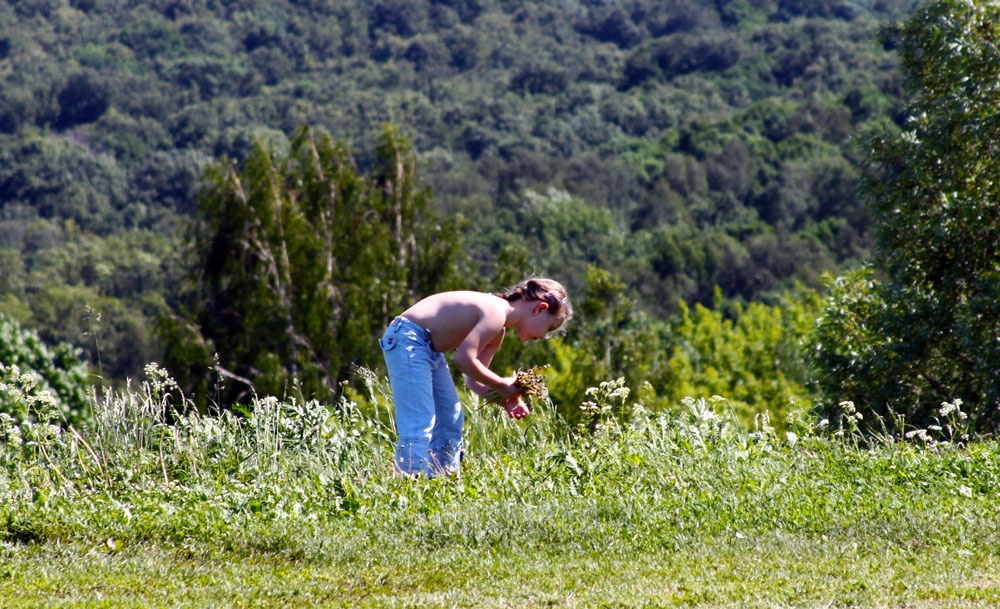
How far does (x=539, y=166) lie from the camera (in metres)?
81.9

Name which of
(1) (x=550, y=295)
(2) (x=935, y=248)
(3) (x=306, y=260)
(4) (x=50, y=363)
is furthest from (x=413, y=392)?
(3) (x=306, y=260)

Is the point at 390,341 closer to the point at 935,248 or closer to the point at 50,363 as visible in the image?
the point at 935,248

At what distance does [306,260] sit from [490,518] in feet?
47.1

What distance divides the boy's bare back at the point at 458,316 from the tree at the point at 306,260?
455 inches

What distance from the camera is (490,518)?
14.9 ft

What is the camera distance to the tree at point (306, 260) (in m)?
17.7

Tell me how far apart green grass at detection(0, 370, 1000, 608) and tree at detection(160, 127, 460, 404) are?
11.3 m

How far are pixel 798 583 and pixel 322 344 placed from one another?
14.7m

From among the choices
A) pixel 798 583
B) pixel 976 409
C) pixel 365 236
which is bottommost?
pixel 365 236

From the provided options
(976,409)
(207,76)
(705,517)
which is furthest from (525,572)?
(207,76)

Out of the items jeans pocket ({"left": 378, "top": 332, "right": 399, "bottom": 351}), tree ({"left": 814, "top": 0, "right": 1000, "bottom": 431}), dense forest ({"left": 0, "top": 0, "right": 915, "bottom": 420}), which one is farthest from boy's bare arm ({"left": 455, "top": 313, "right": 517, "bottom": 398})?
dense forest ({"left": 0, "top": 0, "right": 915, "bottom": 420})

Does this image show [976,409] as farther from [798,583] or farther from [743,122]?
[743,122]

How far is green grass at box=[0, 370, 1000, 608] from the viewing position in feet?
12.4

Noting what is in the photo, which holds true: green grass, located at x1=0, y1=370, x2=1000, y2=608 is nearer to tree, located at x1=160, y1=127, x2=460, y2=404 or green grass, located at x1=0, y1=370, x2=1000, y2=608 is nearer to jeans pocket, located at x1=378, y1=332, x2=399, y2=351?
jeans pocket, located at x1=378, y1=332, x2=399, y2=351
